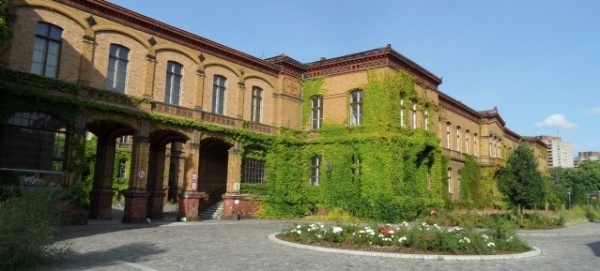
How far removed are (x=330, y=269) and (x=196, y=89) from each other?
676 inches

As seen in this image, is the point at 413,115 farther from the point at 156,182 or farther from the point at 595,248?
the point at 156,182

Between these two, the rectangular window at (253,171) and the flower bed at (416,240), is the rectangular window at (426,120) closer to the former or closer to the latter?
the rectangular window at (253,171)

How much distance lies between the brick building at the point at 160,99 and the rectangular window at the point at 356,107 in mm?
69

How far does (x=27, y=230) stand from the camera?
8.16 meters

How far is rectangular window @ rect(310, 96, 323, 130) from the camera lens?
29.4 metres

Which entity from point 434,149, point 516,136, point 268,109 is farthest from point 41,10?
point 516,136

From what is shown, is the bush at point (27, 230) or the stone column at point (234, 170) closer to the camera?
the bush at point (27, 230)

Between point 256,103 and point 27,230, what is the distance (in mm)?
20315

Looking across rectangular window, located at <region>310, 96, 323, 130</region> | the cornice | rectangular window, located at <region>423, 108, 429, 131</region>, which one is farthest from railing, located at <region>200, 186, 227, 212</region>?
rectangular window, located at <region>423, 108, 429, 131</region>

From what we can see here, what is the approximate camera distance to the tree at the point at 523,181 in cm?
2562

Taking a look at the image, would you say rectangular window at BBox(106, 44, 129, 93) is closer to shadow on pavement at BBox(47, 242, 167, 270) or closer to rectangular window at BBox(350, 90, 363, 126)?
shadow on pavement at BBox(47, 242, 167, 270)

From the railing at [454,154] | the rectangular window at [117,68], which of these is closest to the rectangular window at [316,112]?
the rectangular window at [117,68]

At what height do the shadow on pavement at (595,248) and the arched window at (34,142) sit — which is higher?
the arched window at (34,142)

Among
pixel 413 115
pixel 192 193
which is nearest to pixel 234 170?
pixel 192 193
